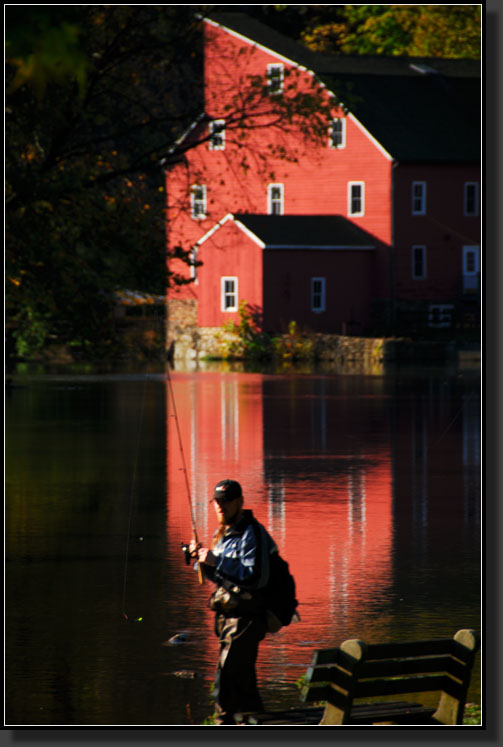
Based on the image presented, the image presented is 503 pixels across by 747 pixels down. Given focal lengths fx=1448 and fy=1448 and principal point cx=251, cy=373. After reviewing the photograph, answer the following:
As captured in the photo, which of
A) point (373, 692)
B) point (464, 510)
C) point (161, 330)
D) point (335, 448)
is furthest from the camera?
point (161, 330)

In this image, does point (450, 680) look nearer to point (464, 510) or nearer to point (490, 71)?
A: point (490, 71)

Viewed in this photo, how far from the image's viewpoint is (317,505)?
58.1 ft

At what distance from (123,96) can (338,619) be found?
55.4 ft

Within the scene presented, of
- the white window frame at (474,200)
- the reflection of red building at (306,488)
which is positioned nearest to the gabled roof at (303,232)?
the white window frame at (474,200)

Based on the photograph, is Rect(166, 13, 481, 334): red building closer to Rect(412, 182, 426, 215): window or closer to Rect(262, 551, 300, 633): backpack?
Rect(412, 182, 426, 215): window

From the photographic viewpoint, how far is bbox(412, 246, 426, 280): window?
62281mm

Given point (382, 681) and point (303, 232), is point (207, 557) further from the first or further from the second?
point (303, 232)

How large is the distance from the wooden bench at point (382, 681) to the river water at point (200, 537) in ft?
6.19

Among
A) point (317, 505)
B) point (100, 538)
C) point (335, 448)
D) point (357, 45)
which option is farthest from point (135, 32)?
point (357, 45)

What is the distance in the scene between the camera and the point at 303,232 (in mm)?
61062

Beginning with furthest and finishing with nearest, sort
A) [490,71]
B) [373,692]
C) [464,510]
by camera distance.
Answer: [464,510] → [490,71] → [373,692]

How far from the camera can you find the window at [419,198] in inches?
2450

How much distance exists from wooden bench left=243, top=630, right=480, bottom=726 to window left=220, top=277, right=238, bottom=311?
5455 centimetres

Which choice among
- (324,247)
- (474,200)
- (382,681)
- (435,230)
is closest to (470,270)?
(435,230)
